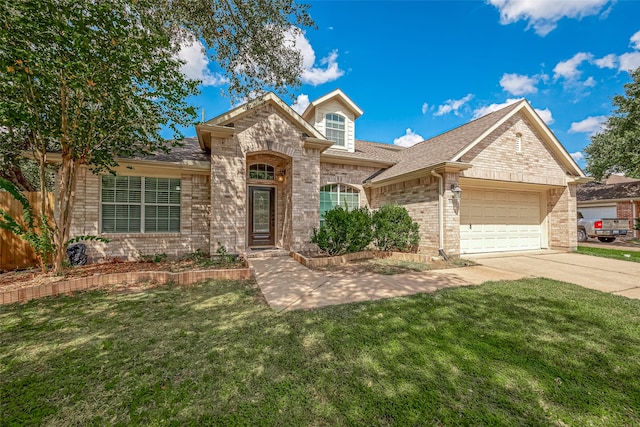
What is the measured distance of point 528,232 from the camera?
11227mm

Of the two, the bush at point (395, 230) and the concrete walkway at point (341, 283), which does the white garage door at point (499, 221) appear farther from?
the concrete walkway at point (341, 283)

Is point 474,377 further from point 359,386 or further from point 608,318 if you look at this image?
point 608,318

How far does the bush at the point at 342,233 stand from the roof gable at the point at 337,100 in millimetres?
6135

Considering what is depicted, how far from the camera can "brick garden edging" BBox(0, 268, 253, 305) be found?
4749mm

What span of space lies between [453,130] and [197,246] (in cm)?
1190

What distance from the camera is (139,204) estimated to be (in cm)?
846

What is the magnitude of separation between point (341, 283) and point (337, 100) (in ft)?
31.7

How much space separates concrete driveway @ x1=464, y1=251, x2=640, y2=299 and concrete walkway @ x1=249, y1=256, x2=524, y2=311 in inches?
38.8

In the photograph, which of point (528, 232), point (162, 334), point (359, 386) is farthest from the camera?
point (528, 232)

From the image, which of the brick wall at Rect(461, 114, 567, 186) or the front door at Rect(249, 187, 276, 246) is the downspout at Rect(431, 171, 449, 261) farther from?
the front door at Rect(249, 187, 276, 246)

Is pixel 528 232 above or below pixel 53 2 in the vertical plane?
below

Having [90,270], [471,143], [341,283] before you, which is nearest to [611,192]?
[471,143]

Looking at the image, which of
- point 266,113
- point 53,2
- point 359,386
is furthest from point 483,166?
point 53,2

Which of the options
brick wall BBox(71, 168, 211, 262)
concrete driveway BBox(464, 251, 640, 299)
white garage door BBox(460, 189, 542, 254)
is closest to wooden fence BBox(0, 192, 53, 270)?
brick wall BBox(71, 168, 211, 262)
